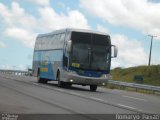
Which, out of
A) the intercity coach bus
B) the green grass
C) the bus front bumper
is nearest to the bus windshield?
the intercity coach bus

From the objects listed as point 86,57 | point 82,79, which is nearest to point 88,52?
point 86,57

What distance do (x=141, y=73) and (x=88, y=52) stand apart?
3339cm

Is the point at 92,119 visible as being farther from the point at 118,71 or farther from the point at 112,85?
the point at 118,71

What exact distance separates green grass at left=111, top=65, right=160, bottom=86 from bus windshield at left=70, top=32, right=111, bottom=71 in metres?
25.8

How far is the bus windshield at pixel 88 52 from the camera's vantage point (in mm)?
31734

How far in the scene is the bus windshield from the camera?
31734 millimetres

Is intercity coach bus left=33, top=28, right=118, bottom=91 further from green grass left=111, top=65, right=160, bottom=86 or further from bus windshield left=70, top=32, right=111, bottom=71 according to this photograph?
green grass left=111, top=65, right=160, bottom=86

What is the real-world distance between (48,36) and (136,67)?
31.8m

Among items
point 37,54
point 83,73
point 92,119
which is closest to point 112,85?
point 37,54

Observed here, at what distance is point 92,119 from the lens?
15008mm

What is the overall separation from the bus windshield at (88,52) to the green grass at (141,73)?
2579 cm

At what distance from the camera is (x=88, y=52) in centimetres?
3173

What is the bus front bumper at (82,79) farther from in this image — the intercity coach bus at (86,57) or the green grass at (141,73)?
the green grass at (141,73)

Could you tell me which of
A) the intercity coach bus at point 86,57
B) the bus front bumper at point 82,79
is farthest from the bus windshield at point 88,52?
the bus front bumper at point 82,79
